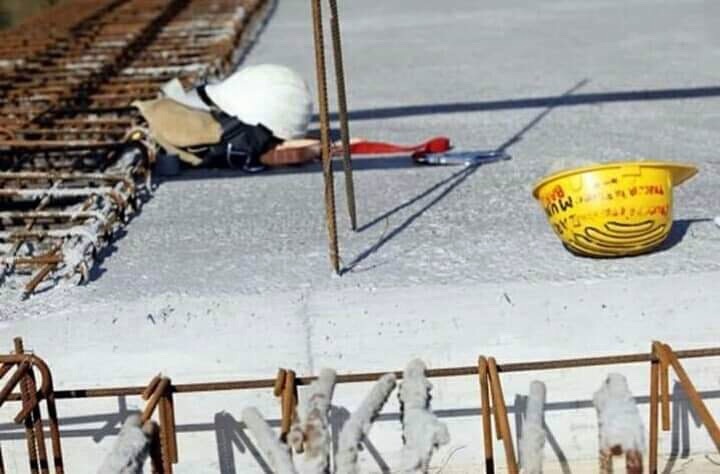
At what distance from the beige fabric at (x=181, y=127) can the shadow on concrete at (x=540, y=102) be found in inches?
48.6

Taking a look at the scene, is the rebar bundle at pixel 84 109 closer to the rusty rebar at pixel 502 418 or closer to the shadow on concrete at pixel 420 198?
the shadow on concrete at pixel 420 198

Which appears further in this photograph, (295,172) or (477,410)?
(295,172)

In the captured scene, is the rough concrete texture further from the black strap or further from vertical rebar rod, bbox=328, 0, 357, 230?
the black strap

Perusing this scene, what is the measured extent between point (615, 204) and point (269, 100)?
8.30ft

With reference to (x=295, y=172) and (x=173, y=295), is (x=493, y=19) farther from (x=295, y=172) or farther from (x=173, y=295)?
(x=173, y=295)

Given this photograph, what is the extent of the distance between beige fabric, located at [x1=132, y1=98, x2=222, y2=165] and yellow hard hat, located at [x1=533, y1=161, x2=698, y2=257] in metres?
2.17

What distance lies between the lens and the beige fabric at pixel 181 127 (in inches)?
223

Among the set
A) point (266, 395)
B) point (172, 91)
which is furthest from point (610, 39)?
point (266, 395)

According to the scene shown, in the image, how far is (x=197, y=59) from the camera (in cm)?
888

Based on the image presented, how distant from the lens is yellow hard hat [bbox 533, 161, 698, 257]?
155 inches

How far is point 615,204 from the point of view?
3.95m

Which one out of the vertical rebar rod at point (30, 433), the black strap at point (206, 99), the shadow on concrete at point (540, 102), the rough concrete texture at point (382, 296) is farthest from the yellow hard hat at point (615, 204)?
the shadow on concrete at point (540, 102)

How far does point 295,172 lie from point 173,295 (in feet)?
5.89

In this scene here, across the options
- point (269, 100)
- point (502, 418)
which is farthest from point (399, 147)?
point (502, 418)
